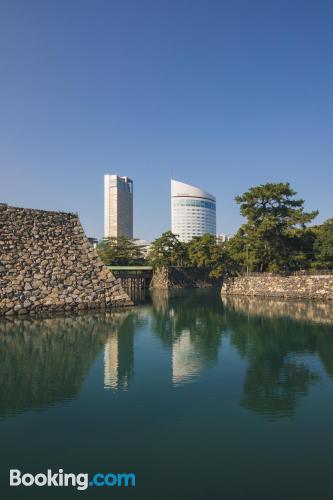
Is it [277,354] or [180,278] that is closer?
[277,354]

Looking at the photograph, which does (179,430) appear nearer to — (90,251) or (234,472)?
(234,472)

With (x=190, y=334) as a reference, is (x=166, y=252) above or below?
above

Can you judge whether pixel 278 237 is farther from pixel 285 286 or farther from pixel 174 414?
pixel 174 414

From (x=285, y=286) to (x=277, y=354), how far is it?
2805cm

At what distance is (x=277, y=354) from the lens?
17203mm

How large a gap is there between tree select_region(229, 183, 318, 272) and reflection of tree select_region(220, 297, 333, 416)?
45.6ft

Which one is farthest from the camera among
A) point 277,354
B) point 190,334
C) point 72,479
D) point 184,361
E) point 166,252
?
point 166,252

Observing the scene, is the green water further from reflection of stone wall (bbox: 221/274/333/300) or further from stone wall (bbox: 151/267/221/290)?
stone wall (bbox: 151/267/221/290)

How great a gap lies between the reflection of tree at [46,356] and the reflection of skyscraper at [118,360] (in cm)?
58

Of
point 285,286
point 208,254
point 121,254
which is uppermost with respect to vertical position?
point 121,254

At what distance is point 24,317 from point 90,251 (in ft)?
28.1

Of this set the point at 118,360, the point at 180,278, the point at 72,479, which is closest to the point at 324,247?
the point at 118,360

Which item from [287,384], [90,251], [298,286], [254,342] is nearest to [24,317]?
[90,251]

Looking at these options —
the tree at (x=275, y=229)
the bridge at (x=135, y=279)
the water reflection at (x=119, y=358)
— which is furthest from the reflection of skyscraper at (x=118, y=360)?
the bridge at (x=135, y=279)
